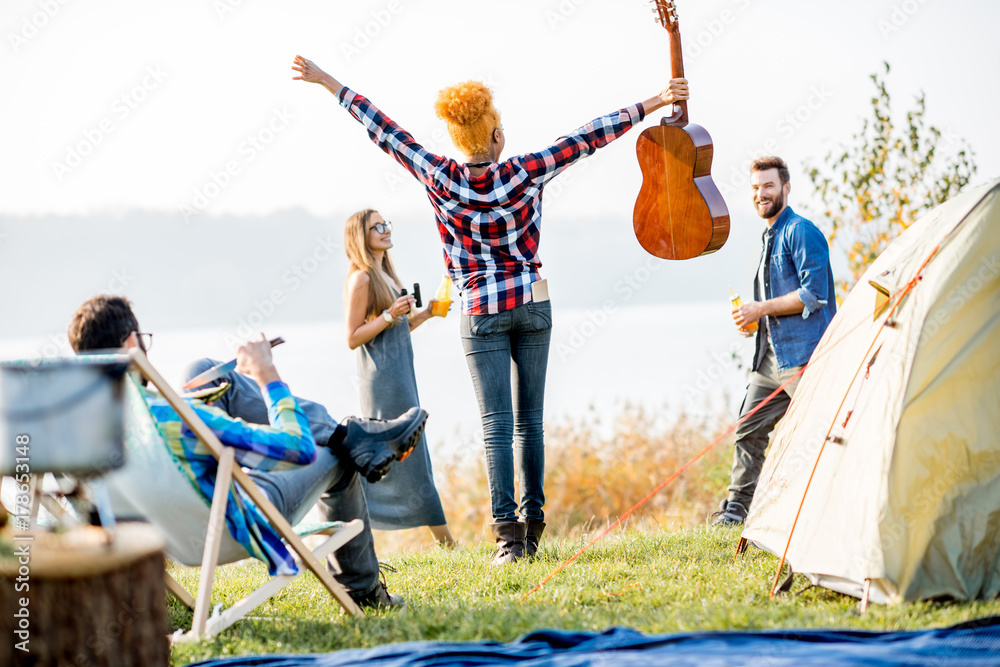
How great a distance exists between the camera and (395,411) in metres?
4.77

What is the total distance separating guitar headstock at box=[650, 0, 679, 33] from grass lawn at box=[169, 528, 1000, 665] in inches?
89.1

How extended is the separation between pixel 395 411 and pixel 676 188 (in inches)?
70.8

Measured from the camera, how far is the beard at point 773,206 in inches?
177

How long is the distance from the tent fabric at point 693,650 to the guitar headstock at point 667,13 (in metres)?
2.57

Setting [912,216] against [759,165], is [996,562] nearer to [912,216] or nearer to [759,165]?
[759,165]

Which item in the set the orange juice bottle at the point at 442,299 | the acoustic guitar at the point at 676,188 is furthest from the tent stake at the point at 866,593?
the orange juice bottle at the point at 442,299

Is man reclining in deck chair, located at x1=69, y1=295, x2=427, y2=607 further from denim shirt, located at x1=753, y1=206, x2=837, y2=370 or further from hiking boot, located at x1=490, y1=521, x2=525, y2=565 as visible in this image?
denim shirt, located at x1=753, y1=206, x2=837, y2=370

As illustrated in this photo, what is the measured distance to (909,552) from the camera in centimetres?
293

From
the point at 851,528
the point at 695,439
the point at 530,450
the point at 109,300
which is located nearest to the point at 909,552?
the point at 851,528

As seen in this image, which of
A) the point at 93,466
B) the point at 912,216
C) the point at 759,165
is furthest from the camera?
the point at 912,216

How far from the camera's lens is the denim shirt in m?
4.31

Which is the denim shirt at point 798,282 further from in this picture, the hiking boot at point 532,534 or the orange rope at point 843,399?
the hiking boot at point 532,534

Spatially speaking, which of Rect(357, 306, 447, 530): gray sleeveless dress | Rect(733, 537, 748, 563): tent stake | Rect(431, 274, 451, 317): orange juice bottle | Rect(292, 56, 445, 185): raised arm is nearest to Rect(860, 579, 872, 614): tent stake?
Rect(733, 537, 748, 563): tent stake

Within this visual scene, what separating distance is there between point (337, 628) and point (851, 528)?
1.71m
